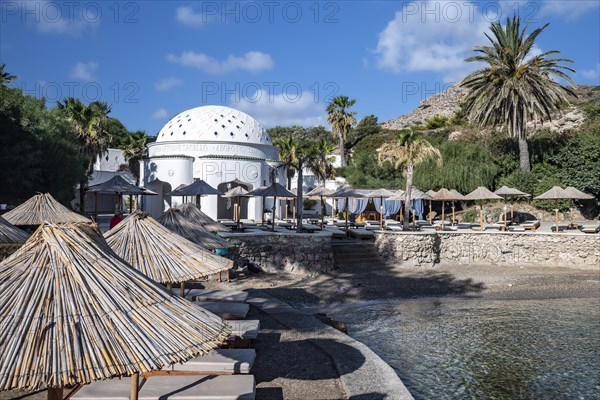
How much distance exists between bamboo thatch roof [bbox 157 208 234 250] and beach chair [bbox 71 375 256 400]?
5693 mm

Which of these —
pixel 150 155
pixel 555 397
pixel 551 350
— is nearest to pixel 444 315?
pixel 551 350

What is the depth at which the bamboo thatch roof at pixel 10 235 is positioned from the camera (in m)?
9.48

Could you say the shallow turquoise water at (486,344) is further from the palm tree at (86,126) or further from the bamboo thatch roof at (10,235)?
the palm tree at (86,126)

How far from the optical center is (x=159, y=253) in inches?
309

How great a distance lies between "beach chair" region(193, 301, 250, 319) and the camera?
9719mm

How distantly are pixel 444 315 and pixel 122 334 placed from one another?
12522 mm

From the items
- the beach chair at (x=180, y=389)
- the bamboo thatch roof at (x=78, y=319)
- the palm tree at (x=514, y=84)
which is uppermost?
the palm tree at (x=514, y=84)

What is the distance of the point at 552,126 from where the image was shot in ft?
152

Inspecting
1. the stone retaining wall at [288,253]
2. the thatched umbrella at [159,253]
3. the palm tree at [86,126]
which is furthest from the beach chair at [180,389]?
the palm tree at [86,126]

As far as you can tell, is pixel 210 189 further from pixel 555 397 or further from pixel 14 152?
pixel 555 397

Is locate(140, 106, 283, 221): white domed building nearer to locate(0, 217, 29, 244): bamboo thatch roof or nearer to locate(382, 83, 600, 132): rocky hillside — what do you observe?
locate(0, 217, 29, 244): bamboo thatch roof

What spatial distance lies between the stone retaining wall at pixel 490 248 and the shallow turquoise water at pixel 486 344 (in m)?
5.54

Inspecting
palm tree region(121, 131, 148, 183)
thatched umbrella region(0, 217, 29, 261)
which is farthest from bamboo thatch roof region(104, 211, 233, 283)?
palm tree region(121, 131, 148, 183)

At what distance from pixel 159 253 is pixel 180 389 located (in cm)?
251
